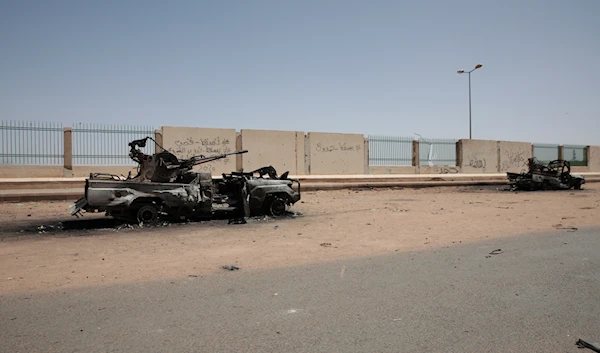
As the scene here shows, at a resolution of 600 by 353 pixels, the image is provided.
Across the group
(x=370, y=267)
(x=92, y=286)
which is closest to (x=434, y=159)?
(x=370, y=267)

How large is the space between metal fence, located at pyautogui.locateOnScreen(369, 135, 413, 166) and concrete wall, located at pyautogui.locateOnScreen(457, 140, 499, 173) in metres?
4.51

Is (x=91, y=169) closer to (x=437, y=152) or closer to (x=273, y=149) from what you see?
(x=273, y=149)

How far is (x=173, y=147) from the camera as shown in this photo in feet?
66.5

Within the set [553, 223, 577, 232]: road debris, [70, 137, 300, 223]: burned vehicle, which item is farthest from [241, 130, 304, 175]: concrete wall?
[553, 223, 577, 232]: road debris

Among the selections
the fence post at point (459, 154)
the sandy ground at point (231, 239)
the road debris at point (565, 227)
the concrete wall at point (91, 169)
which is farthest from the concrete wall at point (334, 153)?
the road debris at point (565, 227)

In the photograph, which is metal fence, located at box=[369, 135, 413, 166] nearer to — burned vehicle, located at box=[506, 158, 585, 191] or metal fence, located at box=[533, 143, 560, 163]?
burned vehicle, located at box=[506, 158, 585, 191]

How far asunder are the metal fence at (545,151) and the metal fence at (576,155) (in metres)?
1.08

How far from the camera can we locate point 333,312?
398 centimetres

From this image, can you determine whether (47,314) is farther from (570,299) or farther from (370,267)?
(570,299)

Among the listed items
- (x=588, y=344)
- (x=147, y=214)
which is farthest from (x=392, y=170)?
(x=588, y=344)

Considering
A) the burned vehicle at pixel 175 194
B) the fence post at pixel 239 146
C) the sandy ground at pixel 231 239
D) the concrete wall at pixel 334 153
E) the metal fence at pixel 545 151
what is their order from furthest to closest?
1. the metal fence at pixel 545 151
2. the concrete wall at pixel 334 153
3. the fence post at pixel 239 146
4. the burned vehicle at pixel 175 194
5. the sandy ground at pixel 231 239

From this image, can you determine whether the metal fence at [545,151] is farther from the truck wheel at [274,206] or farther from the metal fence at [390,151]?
the truck wheel at [274,206]

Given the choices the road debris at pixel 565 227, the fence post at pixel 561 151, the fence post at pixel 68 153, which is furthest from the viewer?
the fence post at pixel 561 151

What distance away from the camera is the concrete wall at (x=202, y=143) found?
66.4 feet
